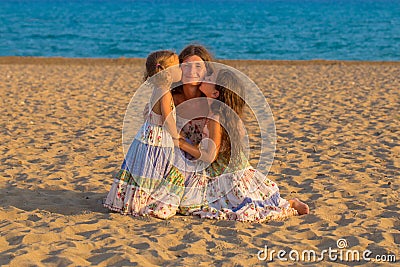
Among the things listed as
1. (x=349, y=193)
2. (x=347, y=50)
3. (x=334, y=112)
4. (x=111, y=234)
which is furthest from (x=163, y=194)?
(x=347, y=50)

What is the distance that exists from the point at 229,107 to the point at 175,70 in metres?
0.49

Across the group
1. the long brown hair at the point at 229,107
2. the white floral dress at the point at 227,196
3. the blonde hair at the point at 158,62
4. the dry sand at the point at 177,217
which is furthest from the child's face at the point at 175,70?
the dry sand at the point at 177,217

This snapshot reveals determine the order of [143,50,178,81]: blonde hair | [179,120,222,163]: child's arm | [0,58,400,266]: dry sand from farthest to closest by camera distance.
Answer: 1. [179,120,222,163]: child's arm
2. [143,50,178,81]: blonde hair
3. [0,58,400,266]: dry sand

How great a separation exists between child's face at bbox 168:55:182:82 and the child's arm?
0.41 m

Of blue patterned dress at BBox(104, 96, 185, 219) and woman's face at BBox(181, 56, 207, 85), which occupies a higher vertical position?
woman's face at BBox(181, 56, 207, 85)

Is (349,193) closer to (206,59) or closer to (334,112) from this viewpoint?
(206,59)

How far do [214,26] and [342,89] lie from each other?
31.5 metres

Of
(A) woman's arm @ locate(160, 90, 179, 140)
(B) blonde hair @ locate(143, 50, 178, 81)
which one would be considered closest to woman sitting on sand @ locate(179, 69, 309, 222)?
(A) woman's arm @ locate(160, 90, 179, 140)

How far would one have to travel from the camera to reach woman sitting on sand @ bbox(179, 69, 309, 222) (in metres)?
4.62

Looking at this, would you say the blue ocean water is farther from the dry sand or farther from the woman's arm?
the woman's arm

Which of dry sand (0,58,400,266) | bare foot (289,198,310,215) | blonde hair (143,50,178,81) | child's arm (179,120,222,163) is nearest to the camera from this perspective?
dry sand (0,58,400,266)

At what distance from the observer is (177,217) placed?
15.1 ft

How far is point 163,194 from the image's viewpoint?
4.60 metres

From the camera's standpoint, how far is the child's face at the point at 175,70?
4.55 m
